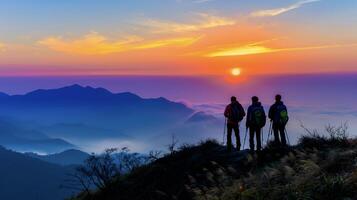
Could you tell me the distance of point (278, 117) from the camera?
18.7 meters

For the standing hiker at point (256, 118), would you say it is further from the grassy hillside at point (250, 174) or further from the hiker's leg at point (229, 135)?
the hiker's leg at point (229, 135)

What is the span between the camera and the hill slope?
9586 mm

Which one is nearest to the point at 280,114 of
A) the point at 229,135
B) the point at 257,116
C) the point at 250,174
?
the point at 257,116

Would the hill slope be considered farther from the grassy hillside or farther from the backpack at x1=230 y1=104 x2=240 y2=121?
the backpack at x1=230 y1=104 x2=240 y2=121

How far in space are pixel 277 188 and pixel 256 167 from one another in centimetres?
589

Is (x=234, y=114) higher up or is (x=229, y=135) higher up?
(x=234, y=114)

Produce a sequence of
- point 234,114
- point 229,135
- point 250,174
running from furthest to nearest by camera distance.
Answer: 1. point 229,135
2. point 234,114
3. point 250,174

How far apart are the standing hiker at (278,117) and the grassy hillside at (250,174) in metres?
0.80

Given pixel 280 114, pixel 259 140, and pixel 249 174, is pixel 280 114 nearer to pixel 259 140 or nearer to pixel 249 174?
pixel 259 140

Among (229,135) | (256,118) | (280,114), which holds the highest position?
(280,114)

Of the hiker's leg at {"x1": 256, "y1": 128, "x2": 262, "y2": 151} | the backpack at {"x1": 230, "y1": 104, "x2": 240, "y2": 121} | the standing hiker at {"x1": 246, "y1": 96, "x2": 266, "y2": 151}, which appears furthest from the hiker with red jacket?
the hiker's leg at {"x1": 256, "y1": 128, "x2": 262, "y2": 151}

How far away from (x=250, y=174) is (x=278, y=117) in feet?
25.9

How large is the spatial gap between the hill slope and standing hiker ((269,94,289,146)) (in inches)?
30.6

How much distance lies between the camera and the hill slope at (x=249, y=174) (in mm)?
9586
